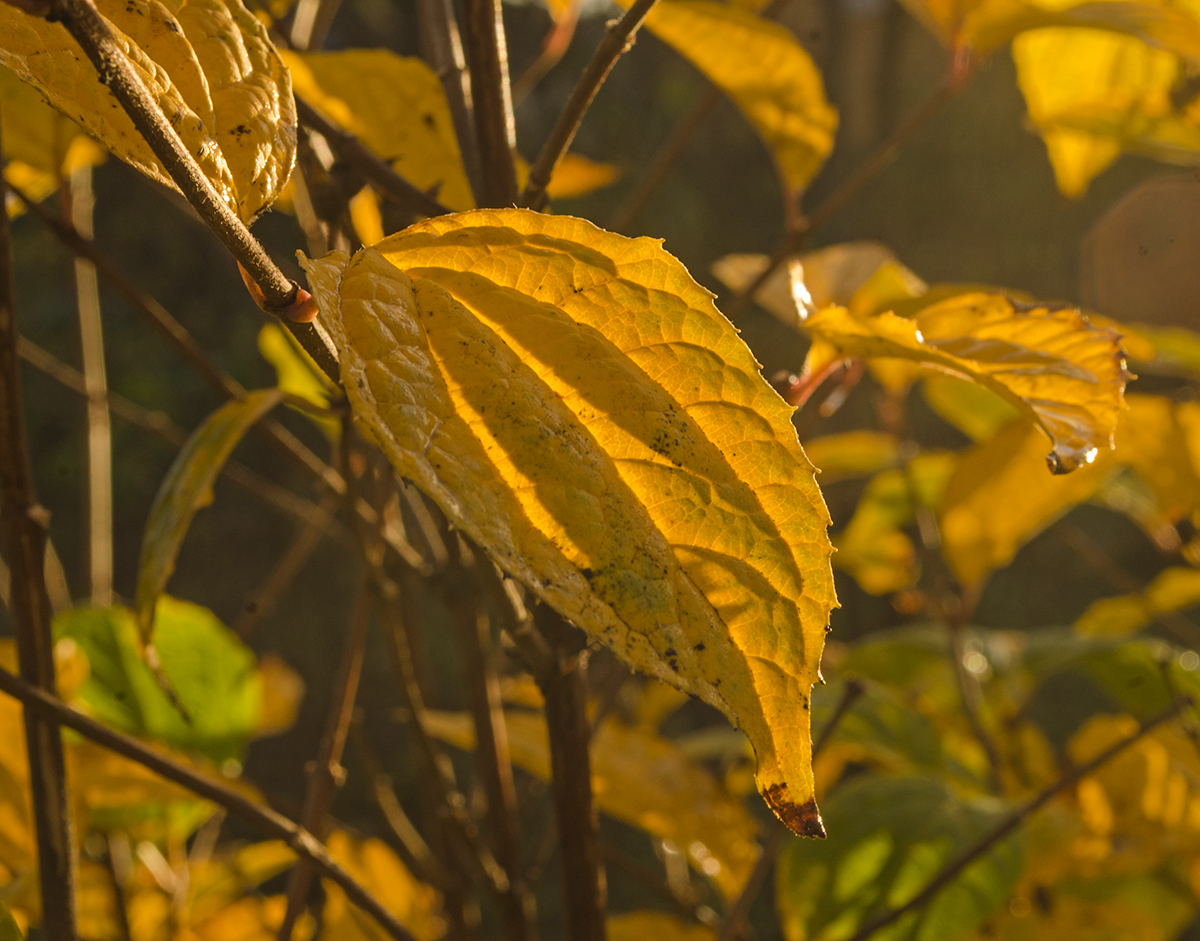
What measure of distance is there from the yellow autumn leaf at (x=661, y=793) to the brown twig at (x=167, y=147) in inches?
14.0

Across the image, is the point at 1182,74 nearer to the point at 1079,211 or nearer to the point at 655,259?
the point at 655,259

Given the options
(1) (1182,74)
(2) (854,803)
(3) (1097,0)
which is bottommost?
(2) (854,803)

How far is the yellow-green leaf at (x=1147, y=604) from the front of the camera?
2.94 ft

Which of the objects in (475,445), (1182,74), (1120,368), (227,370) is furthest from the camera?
(227,370)

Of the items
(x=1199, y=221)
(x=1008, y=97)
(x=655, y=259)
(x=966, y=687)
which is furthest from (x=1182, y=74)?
(x=1008, y=97)

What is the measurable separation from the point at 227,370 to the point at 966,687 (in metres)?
2.43

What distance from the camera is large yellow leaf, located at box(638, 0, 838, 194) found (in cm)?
49

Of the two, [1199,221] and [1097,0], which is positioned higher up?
[1097,0]

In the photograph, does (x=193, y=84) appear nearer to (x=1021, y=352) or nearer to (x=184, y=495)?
(x=184, y=495)

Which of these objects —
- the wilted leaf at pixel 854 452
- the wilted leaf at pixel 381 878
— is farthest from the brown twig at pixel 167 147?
the wilted leaf at pixel 854 452

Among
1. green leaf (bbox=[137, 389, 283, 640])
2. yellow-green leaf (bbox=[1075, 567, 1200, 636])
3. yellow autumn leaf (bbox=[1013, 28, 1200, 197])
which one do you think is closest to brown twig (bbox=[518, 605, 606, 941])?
green leaf (bbox=[137, 389, 283, 640])

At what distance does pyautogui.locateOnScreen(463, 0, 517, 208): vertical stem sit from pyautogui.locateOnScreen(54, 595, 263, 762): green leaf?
45 centimetres

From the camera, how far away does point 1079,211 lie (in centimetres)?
285

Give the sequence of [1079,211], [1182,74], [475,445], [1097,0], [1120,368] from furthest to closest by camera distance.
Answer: [1079,211]
[1182,74]
[1097,0]
[1120,368]
[475,445]
